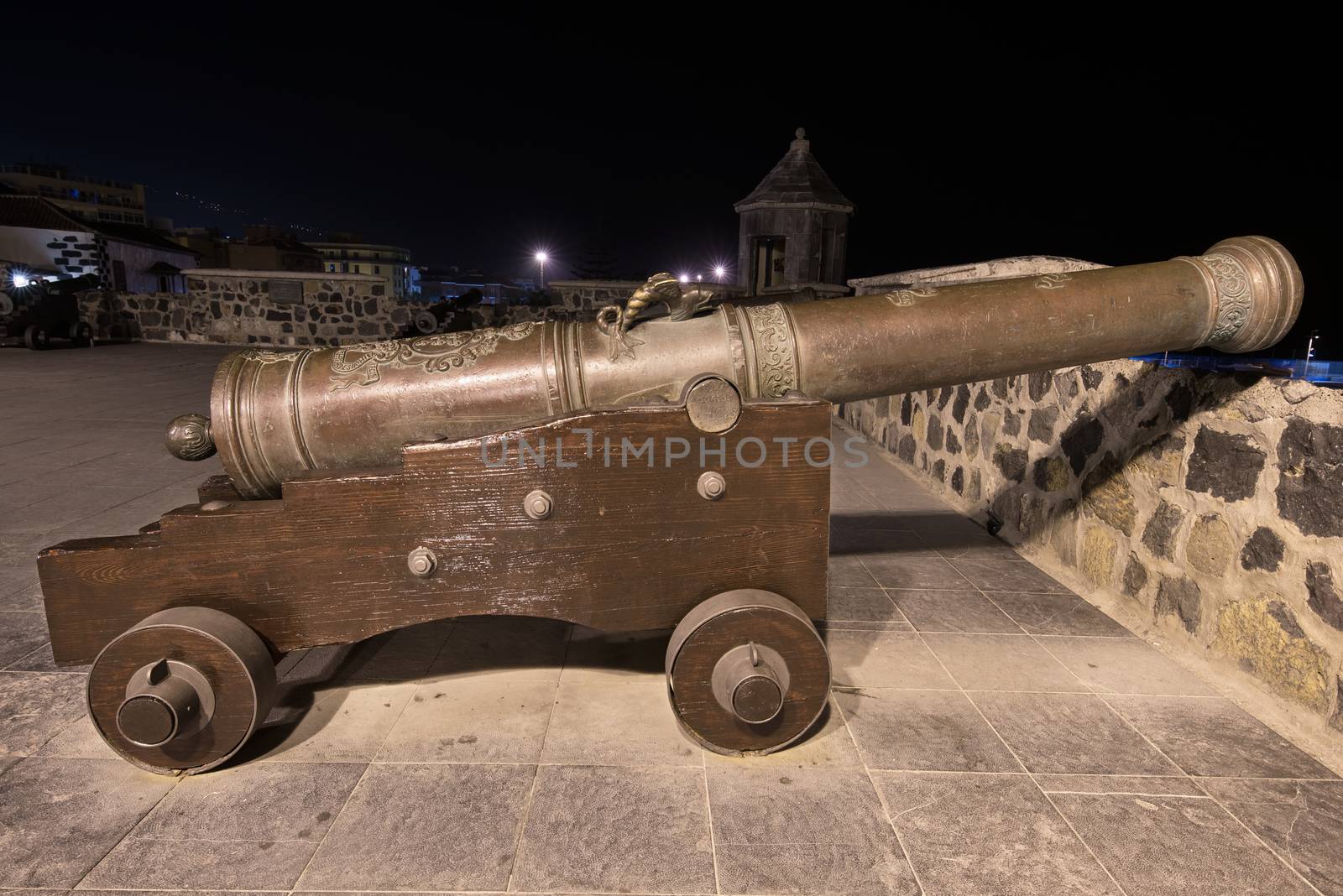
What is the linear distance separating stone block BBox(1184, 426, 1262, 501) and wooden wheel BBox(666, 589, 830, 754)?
1579 millimetres

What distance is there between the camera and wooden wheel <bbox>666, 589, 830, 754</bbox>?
1891 millimetres

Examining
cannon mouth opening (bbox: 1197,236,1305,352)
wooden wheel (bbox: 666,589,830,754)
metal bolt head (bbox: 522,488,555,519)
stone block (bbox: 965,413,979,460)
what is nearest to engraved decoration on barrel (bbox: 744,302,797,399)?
wooden wheel (bbox: 666,589,830,754)

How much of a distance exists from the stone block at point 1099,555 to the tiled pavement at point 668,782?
11.7 inches

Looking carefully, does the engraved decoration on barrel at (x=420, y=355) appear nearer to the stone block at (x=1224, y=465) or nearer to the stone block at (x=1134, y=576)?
the stone block at (x=1224, y=465)

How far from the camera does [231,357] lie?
2213 millimetres

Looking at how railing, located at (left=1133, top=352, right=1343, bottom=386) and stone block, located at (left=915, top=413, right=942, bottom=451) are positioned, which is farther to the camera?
stone block, located at (left=915, top=413, right=942, bottom=451)

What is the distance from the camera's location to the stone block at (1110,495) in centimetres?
299

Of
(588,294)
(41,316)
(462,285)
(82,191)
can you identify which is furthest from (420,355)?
(462,285)

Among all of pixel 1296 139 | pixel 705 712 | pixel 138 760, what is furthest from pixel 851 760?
pixel 1296 139

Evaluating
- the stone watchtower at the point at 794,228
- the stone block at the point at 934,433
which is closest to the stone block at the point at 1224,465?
the stone block at the point at 934,433

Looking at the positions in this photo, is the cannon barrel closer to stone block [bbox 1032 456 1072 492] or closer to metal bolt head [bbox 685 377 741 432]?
metal bolt head [bbox 685 377 741 432]

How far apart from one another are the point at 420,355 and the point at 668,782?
4.43 feet

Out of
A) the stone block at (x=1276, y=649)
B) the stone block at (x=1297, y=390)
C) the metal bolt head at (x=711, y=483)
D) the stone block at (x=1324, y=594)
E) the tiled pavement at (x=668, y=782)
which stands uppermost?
the stone block at (x=1297, y=390)

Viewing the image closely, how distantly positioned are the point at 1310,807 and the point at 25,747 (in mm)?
3318
